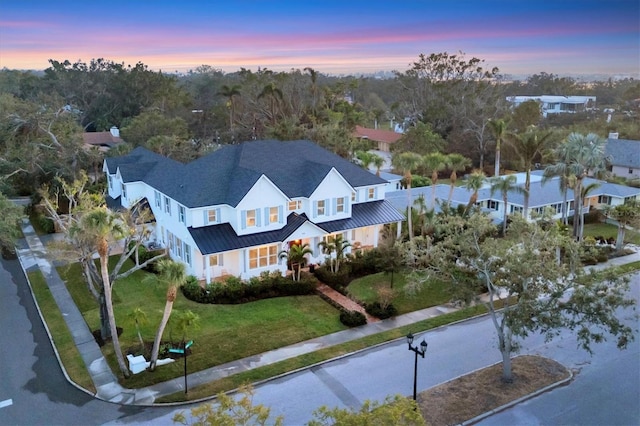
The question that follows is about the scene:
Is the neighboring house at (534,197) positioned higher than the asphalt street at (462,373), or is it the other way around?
the neighboring house at (534,197)

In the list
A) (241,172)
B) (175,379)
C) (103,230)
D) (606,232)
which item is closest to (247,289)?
(241,172)

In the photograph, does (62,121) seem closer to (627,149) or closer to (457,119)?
(457,119)

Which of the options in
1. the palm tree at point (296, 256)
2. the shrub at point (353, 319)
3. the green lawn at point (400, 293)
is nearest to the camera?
the shrub at point (353, 319)

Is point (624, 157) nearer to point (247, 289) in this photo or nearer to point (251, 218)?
point (251, 218)

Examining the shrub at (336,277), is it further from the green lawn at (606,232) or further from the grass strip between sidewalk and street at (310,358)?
the green lawn at (606,232)

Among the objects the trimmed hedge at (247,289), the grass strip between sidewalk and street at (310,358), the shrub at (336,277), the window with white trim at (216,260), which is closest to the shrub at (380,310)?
the grass strip between sidewalk and street at (310,358)

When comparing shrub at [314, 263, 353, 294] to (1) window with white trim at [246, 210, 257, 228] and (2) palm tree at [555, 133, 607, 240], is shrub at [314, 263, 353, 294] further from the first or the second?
(2) palm tree at [555, 133, 607, 240]

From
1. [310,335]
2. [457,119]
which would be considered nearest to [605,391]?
[310,335]
